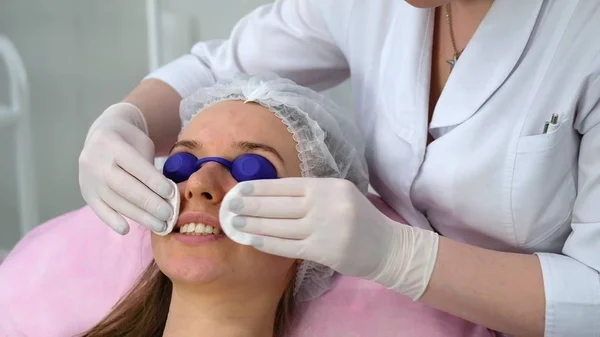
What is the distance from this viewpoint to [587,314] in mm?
1125

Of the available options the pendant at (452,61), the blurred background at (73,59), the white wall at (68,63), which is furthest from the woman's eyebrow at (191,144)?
the white wall at (68,63)

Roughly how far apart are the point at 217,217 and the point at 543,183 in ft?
1.78

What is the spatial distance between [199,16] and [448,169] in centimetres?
114

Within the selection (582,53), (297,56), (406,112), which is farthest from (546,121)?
(297,56)

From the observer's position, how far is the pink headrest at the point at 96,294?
4.30 feet

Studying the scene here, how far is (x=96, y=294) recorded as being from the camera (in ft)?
4.69

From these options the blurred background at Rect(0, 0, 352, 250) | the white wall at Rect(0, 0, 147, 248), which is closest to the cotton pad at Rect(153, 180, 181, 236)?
the blurred background at Rect(0, 0, 352, 250)

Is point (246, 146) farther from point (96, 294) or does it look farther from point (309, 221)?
point (96, 294)

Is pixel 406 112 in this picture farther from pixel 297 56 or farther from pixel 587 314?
pixel 587 314

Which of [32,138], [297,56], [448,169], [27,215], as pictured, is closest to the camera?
[448,169]

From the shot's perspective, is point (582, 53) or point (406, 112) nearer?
point (582, 53)

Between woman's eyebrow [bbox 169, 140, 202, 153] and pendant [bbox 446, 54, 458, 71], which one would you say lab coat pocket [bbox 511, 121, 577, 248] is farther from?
woman's eyebrow [bbox 169, 140, 202, 153]

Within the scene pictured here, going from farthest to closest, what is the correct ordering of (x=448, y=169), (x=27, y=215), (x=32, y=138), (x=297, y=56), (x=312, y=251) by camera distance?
1. (x=32, y=138)
2. (x=27, y=215)
3. (x=297, y=56)
4. (x=448, y=169)
5. (x=312, y=251)

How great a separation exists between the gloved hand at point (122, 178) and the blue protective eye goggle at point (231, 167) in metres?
0.04
